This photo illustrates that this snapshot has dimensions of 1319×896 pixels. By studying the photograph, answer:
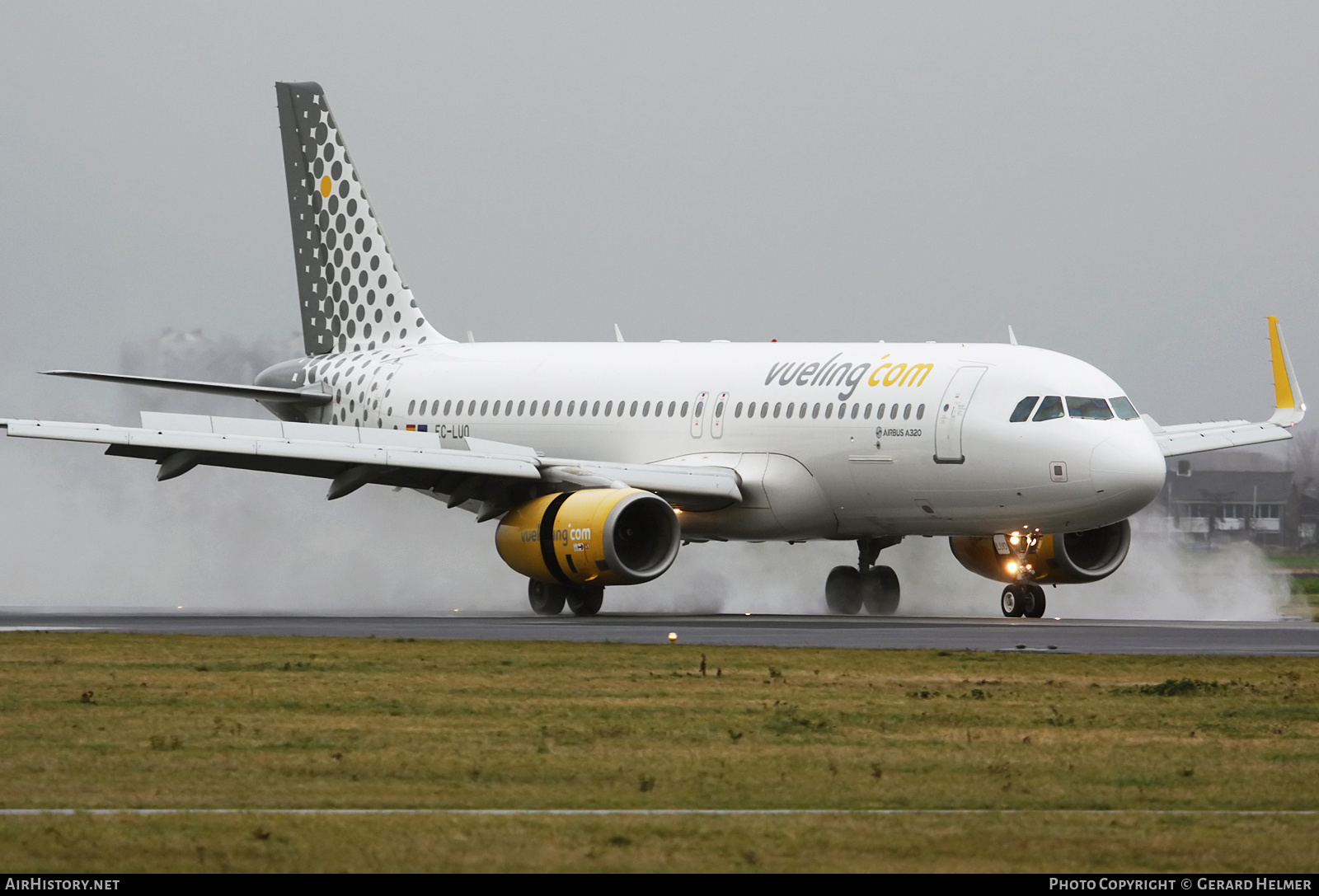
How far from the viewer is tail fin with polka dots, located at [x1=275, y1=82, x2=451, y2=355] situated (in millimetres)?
44719

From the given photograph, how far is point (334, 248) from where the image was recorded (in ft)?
149

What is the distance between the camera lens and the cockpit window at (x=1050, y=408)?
108 feet

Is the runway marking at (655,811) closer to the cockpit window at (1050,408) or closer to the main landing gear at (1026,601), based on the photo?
the cockpit window at (1050,408)

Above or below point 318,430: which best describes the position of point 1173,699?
below

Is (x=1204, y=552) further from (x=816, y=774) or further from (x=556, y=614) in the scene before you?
(x=816, y=774)

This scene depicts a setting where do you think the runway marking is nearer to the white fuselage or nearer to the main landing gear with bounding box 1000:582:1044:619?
the white fuselage

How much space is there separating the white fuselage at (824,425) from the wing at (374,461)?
3.68ft

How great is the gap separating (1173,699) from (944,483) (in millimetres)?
14405

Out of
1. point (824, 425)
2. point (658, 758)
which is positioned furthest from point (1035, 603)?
point (658, 758)

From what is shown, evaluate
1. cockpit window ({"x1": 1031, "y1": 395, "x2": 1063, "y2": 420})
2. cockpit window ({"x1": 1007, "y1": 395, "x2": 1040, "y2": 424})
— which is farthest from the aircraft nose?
cockpit window ({"x1": 1007, "y1": 395, "x2": 1040, "y2": 424})

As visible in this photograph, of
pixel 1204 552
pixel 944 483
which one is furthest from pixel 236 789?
pixel 1204 552

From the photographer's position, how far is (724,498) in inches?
1409

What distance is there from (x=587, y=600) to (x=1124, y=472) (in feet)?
27.8

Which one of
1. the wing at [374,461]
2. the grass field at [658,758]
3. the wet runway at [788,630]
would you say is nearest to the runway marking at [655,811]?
the grass field at [658,758]
